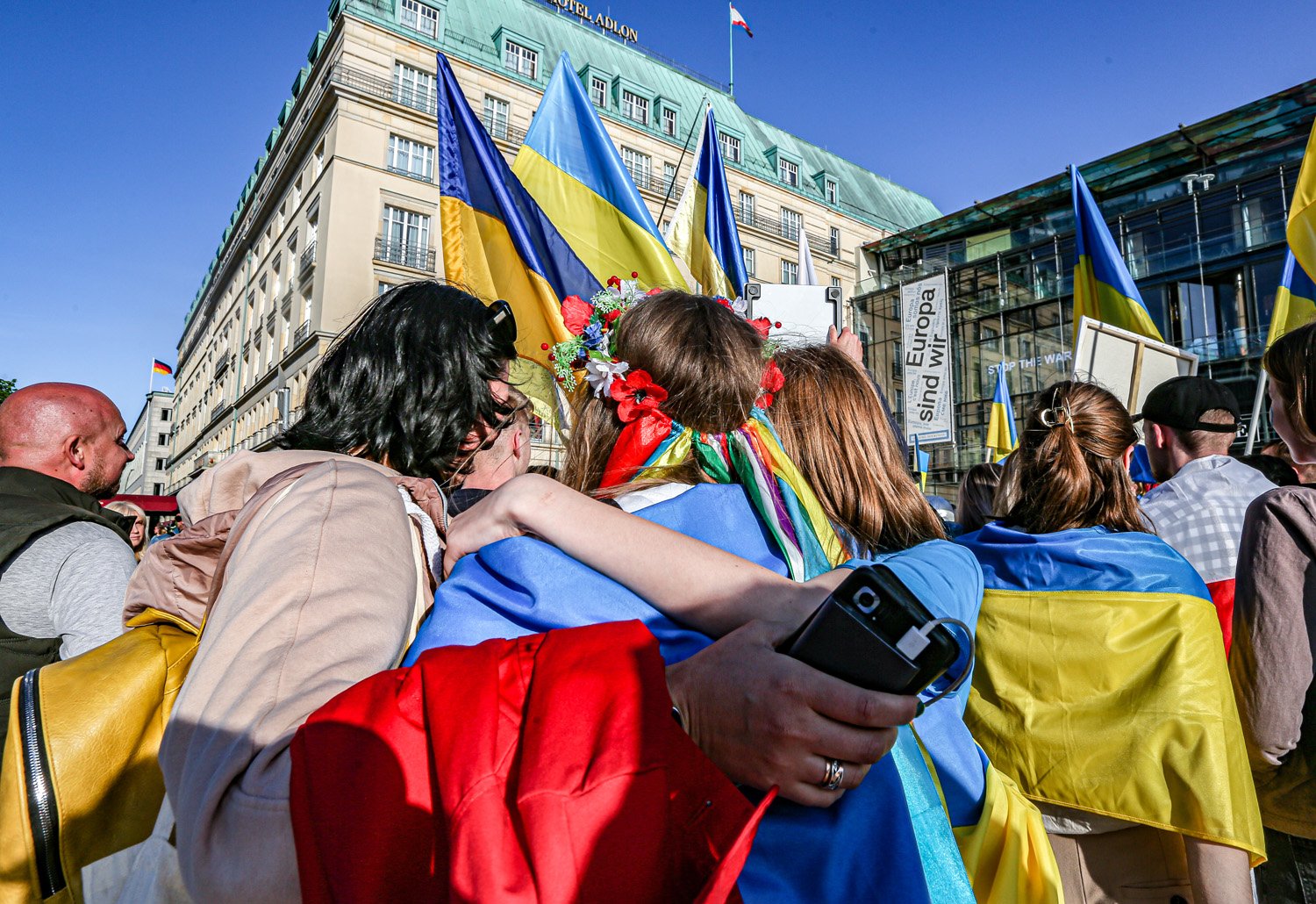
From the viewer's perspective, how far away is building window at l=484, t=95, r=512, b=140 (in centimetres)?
2659

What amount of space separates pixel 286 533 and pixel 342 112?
28187mm

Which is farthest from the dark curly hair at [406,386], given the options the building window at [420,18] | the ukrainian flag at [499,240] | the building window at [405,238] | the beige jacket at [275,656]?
the building window at [420,18]

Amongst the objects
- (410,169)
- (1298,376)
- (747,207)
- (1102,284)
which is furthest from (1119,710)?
(747,207)

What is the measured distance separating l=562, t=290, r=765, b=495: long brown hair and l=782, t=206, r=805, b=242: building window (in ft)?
112

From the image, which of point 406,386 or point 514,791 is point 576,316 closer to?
point 406,386

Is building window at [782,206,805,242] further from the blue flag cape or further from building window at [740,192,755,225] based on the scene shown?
the blue flag cape

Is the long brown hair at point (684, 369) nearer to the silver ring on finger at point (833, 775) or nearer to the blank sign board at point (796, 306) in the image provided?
the silver ring on finger at point (833, 775)

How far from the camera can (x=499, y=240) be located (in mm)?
4371

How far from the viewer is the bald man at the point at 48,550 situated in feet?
7.21

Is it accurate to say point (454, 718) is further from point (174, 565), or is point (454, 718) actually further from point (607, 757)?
point (174, 565)

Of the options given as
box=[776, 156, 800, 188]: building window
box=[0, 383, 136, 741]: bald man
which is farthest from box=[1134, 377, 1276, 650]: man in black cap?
box=[776, 156, 800, 188]: building window

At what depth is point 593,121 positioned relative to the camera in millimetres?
4809

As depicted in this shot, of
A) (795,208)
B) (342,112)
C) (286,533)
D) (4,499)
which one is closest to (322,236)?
(342,112)

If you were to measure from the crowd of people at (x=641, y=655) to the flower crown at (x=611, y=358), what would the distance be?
13mm
